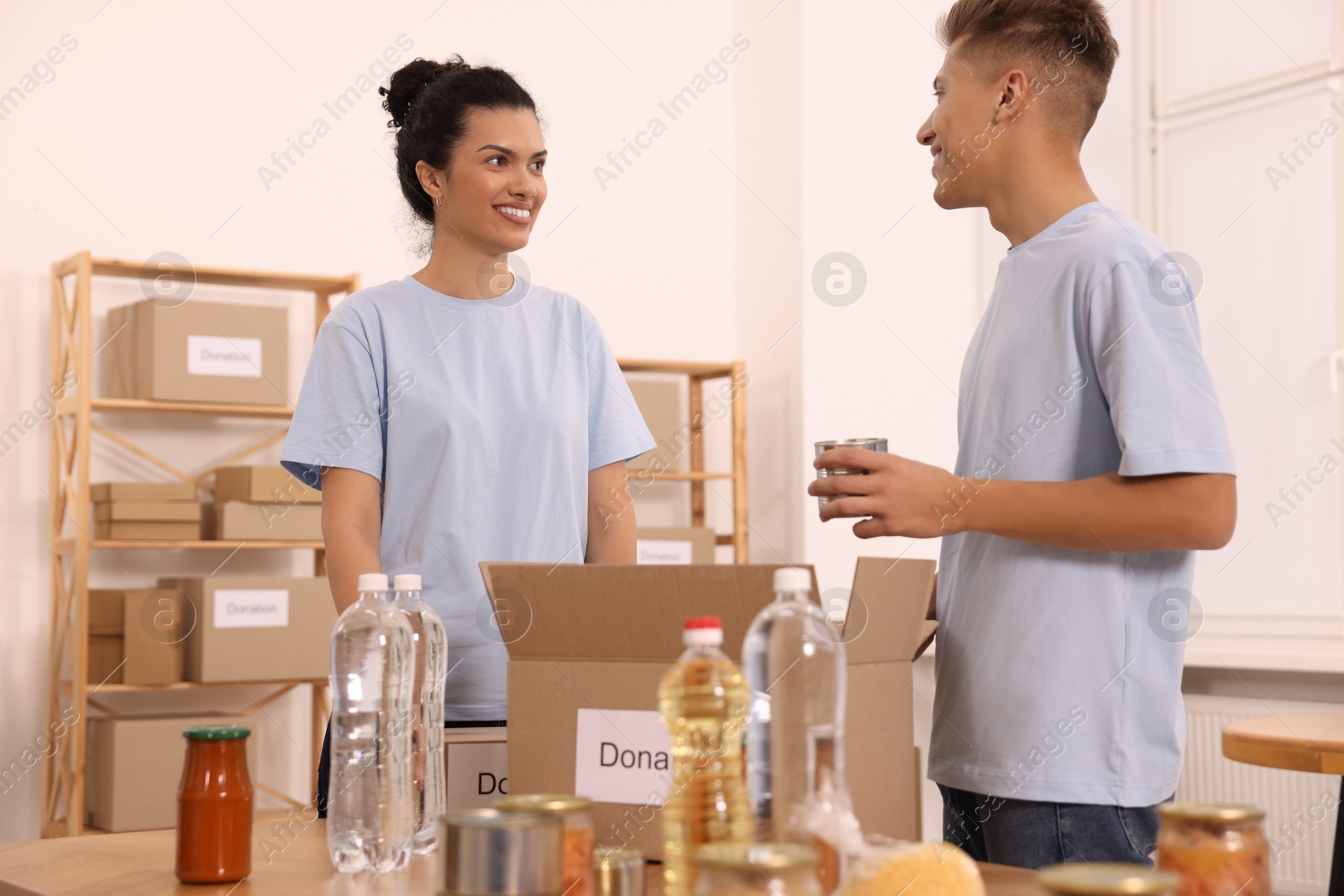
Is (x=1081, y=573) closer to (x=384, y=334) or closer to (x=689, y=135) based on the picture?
(x=384, y=334)

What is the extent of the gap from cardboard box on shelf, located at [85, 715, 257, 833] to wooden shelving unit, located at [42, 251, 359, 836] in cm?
6

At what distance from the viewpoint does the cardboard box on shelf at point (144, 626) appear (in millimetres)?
3432

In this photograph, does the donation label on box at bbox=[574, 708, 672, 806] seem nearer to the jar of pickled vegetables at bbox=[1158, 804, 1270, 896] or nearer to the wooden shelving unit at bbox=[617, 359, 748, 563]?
the jar of pickled vegetables at bbox=[1158, 804, 1270, 896]

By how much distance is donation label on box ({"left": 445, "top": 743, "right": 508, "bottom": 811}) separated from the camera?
4.15 ft

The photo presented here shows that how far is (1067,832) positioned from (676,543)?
302 cm

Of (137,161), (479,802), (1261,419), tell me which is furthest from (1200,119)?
(479,802)

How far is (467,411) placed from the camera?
5.27 feet

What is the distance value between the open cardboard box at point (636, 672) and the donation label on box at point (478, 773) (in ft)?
0.37

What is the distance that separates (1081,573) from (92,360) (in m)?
3.27

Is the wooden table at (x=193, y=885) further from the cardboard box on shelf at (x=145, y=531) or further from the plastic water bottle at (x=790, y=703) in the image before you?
the cardboard box on shelf at (x=145, y=531)

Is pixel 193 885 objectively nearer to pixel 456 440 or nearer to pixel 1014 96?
pixel 456 440

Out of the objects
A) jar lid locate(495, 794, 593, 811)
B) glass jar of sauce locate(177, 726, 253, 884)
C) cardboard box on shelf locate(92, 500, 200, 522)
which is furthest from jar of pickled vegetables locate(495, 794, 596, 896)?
cardboard box on shelf locate(92, 500, 200, 522)

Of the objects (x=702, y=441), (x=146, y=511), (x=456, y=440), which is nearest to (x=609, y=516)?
(x=456, y=440)

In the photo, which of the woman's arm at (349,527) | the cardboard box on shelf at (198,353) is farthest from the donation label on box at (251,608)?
the woman's arm at (349,527)
